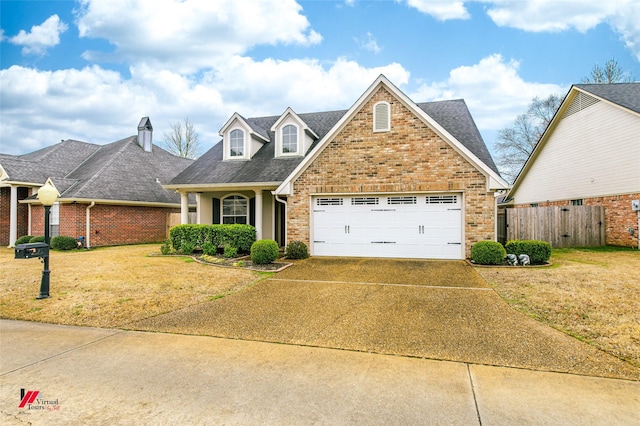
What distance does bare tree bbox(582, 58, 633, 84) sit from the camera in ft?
84.0

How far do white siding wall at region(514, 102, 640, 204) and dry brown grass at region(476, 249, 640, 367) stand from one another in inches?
203

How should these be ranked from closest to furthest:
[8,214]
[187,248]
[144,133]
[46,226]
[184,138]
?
1. [46,226]
2. [187,248]
3. [8,214]
4. [144,133]
5. [184,138]

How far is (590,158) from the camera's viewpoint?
1598 centimetres

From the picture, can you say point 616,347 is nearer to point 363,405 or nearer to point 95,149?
point 363,405

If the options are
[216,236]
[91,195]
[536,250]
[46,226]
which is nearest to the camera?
[46,226]

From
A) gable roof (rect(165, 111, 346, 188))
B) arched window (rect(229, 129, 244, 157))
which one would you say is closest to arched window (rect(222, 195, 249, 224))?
gable roof (rect(165, 111, 346, 188))

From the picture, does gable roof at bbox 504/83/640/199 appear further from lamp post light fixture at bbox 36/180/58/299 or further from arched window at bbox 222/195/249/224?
lamp post light fixture at bbox 36/180/58/299

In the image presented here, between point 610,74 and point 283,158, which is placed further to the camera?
point 610,74

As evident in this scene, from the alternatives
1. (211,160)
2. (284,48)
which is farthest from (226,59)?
(211,160)

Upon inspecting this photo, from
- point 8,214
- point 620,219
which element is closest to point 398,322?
point 620,219

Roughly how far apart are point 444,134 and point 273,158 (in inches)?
306

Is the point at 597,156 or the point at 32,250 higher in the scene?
the point at 597,156

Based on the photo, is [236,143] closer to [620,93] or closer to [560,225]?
[560,225]

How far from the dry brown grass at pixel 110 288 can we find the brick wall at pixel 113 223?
4678 mm
